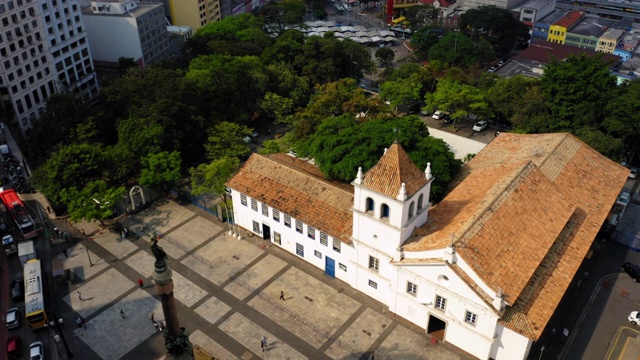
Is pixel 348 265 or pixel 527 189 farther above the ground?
pixel 527 189

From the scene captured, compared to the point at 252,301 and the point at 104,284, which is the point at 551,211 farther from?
the point at 104,284

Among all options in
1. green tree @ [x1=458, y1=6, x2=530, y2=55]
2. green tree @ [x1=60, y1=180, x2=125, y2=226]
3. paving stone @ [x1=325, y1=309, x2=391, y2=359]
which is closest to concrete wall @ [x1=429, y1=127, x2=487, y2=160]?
paving stone @ [x1=325, y1=309, x2=391, y2=359]

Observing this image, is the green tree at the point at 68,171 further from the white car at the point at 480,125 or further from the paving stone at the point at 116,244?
the white car at the point at 480,125

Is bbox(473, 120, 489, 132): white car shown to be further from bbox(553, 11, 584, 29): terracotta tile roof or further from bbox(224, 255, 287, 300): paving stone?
bbox(553, 11, 584, 29): terracotta tile roof

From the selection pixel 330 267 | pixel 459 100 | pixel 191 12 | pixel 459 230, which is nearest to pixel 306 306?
pixel 330 267

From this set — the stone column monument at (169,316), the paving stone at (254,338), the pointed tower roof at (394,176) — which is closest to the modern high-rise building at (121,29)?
the paving stone at (254,338)

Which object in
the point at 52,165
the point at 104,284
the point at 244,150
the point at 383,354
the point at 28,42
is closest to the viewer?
the point at 383,354

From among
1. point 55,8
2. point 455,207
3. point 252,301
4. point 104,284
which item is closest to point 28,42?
point 55,8
